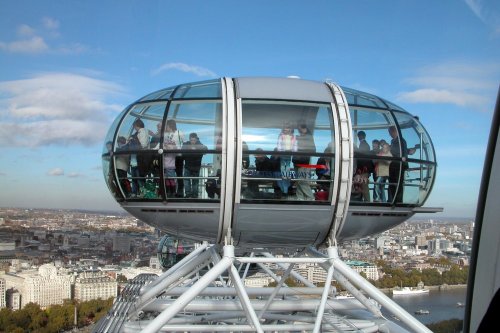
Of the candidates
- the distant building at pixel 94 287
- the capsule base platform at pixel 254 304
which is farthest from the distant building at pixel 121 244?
the capsule base platform at pixel 254 304

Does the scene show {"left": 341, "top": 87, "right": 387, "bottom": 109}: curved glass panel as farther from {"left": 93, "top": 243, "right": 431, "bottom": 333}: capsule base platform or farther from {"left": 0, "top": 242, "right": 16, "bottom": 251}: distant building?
{"left": 0, "top": 242, "right": 16, "bottom": 251}: distant building

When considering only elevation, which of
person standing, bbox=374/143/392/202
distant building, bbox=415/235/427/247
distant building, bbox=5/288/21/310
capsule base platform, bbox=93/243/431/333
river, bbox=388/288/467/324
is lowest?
distant building, bbox=5/288/21/310

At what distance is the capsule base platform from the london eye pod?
0.31 metres

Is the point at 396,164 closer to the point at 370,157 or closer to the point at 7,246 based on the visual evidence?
the point at 370,157

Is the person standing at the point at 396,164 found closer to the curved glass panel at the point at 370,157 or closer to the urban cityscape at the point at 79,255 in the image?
the curved glass panel at the point at 370,157

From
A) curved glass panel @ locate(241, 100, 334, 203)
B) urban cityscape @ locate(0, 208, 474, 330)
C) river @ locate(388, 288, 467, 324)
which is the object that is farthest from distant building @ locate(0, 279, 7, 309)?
curved glass panel @ locate(241, 100, 334, 203)

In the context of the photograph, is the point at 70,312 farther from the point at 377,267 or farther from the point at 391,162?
the point at 391,162

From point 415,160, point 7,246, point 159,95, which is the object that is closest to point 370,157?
point 415,160

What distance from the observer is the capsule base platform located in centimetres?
526

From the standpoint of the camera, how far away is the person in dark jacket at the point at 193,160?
518 centimetres

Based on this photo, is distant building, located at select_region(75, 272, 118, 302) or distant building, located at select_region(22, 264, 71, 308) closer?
distant building, located at select_region(75, 272, 118, 302)

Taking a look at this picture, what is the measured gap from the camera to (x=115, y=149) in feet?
18.3

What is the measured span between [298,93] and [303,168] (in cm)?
72

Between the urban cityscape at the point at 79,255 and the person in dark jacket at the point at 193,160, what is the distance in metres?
19.3
